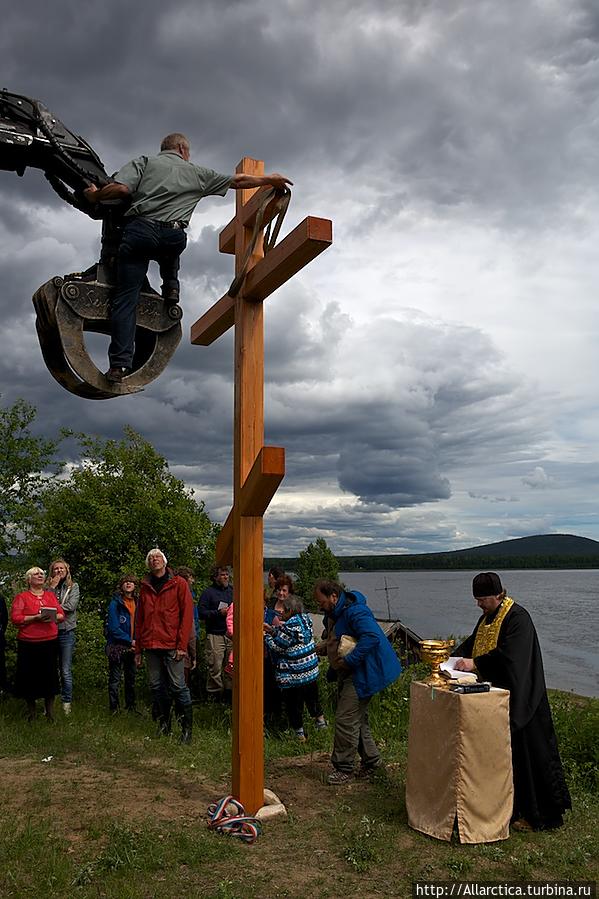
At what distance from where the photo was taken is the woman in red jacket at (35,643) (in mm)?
8188

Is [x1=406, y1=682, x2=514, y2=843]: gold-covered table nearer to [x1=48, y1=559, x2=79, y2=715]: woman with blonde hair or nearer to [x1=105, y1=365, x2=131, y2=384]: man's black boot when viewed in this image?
[x1=105, y1=365, x2=131, y2=384]: man's black boot

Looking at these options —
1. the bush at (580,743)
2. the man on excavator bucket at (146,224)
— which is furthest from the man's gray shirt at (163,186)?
the bush at (580,743)

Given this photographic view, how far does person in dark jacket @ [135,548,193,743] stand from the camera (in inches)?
300

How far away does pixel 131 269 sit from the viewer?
3.49 meters

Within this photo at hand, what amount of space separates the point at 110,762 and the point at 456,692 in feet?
10.0

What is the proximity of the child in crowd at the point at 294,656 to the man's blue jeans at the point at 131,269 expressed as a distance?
5.19 m

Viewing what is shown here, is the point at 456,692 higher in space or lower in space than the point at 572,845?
higher

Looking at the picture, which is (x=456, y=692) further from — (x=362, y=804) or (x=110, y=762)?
(x=110, y=762)

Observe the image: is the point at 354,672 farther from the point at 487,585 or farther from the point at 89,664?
the point at 89,664

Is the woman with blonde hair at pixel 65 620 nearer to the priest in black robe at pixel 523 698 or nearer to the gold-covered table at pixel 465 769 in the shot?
the gold-covered table at pixel 465 769

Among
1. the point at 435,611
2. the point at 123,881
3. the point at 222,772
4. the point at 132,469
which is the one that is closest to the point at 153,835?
the point at 123,881

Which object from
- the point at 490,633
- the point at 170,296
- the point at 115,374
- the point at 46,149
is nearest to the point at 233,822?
the point at 490,633

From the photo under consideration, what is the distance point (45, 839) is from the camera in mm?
4844

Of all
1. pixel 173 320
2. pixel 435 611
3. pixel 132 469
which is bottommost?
pixel 435 611
